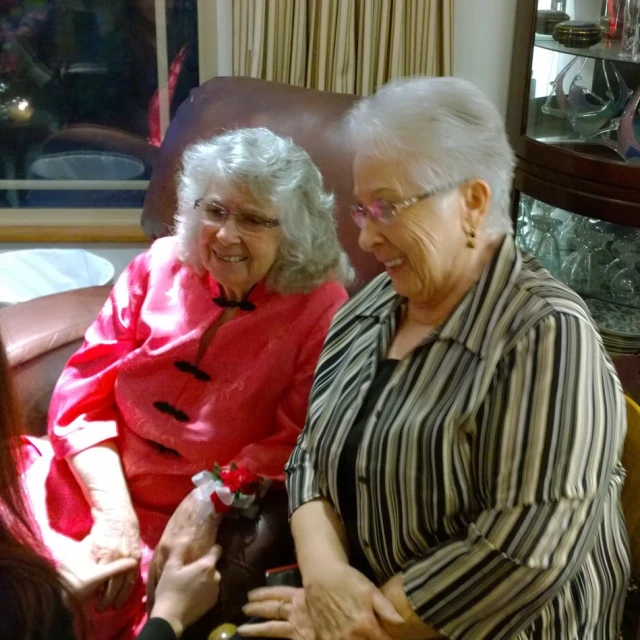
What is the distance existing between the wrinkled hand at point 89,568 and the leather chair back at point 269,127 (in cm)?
75

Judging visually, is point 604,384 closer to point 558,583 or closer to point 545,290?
point 545,290

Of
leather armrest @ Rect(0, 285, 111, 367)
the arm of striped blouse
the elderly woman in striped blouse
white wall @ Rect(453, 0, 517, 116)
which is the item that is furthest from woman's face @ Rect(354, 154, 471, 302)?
white wall @ Rect(453, 0, 517, 116)

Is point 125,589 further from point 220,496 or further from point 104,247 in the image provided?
point 104,247

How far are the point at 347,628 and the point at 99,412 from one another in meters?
0.72

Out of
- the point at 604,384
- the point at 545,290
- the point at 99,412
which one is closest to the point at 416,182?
the point at 545,290

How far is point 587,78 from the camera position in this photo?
6.98ft

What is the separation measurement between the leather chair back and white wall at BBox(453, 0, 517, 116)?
655 mm

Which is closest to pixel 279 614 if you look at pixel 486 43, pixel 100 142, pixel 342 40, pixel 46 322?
pixel 46 322

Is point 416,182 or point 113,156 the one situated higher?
point 416,182

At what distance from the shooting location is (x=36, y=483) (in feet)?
5.40

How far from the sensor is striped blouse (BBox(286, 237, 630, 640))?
42.5 inches

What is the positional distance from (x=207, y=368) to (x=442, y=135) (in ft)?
2.27

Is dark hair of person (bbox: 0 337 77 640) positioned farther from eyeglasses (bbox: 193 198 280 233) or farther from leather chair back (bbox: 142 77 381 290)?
leather chair back (bbox: 142 77 381 290)

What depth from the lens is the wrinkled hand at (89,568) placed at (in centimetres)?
137
